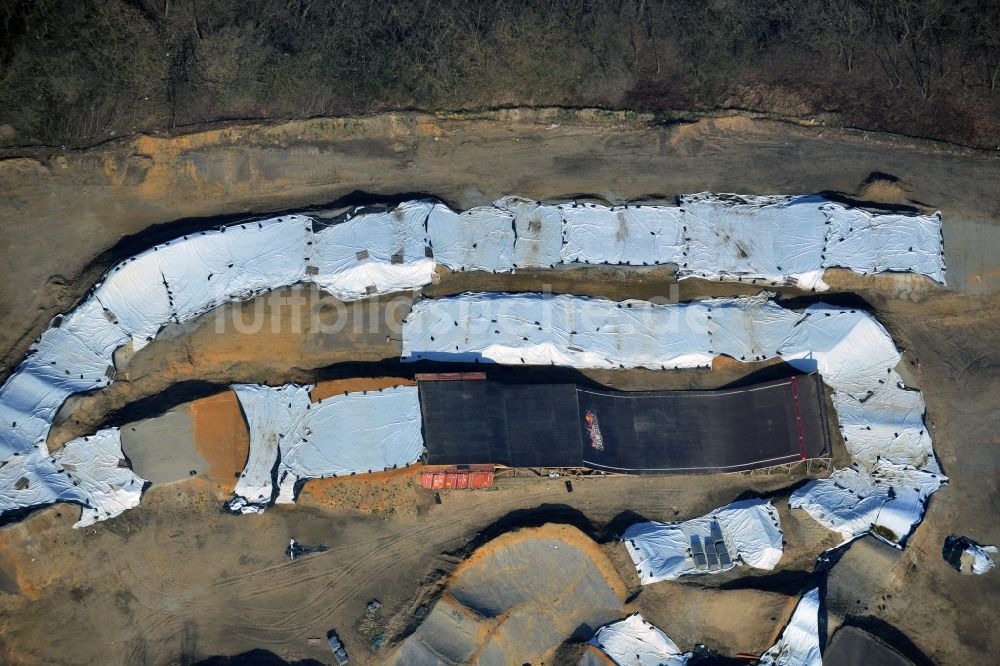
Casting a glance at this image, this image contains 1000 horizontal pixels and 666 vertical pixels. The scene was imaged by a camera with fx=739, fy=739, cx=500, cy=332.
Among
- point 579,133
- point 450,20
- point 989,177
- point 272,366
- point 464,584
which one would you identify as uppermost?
point 450,20

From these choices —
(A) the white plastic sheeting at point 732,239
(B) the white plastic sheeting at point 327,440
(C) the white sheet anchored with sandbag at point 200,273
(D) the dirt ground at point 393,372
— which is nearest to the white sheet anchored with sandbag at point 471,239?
(A) the white plastic sheeting at point 732,239

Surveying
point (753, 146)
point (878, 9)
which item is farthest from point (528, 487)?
point (878, 9)

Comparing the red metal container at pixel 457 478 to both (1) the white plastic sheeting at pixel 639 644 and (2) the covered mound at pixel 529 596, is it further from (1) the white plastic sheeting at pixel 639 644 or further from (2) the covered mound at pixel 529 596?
(1) the white plastic sheeting at pixel 639 644

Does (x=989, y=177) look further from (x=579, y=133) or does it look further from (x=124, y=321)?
(x=124, y=321)

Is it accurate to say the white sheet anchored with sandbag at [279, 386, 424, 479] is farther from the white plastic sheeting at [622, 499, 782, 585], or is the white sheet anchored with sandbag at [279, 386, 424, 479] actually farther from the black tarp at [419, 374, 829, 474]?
the white plastic sheeting at [622, 499, 782, 585]

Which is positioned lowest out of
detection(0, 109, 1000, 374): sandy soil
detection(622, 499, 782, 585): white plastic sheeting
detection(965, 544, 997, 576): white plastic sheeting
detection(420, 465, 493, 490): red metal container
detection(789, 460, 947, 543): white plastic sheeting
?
detection(965, 544, 997, 576): white plastic sheeting

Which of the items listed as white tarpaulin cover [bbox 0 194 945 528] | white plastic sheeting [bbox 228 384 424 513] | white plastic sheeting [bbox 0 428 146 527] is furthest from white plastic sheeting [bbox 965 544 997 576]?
white plastic sheeting [bbox 0 428 146 527]
